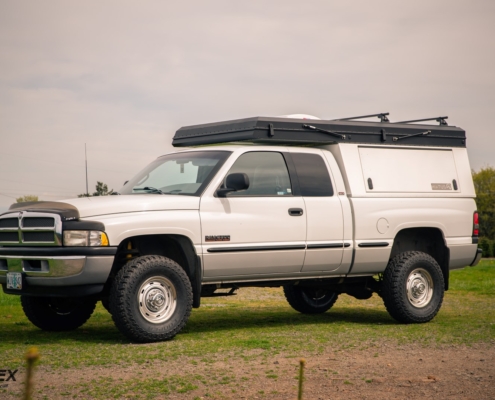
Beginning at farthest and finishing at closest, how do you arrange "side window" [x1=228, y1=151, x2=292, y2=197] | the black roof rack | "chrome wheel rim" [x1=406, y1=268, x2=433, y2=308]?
1. "chrome wheel rim" [x1=406, y1=268, x2=433, y2=308]
2. the black roof rack
3. "side window" [x1=228, y1=151, x2=292, y2=197]

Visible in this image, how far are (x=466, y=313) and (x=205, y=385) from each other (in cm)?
667

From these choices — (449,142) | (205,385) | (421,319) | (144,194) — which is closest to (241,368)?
(205,385)

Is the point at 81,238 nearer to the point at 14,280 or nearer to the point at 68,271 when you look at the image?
the point at 68,271

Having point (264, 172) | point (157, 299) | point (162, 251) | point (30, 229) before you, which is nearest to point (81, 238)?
point (30, 229)

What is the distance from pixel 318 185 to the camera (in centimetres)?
937

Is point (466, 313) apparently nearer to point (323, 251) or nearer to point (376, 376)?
point (323, 251)

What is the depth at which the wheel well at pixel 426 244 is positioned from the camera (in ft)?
33.9

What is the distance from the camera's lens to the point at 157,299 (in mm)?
7980

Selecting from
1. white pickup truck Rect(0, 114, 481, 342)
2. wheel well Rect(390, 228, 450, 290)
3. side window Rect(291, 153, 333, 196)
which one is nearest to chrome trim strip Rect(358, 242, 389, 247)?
white pickup truck Rect(0, 114, 481, 342)

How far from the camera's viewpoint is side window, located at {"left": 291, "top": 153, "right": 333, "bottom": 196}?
927cm

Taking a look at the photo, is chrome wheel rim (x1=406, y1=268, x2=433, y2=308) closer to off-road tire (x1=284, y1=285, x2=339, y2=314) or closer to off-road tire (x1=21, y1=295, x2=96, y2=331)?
off-road tire (x1=284, y1=285, x2=339, y2=314)

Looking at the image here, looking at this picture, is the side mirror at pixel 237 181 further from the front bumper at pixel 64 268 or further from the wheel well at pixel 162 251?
the front bumper at pixel 64 268

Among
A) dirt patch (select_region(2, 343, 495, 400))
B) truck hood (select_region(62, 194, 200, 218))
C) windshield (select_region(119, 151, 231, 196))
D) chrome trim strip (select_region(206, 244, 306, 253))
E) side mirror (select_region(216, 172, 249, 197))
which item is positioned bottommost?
dirt patch (select_region(2, 343, 495, 400))

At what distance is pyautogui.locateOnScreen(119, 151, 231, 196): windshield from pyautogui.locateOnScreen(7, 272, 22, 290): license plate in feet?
5.95
